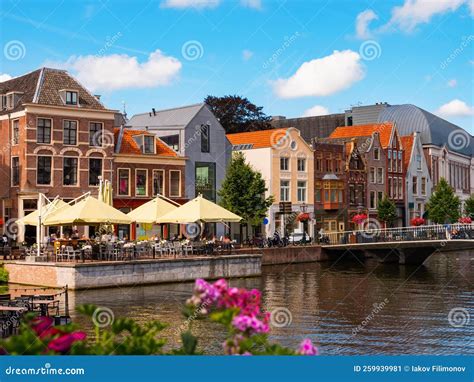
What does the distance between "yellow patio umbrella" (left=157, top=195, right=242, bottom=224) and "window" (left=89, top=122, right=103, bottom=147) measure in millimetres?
11011

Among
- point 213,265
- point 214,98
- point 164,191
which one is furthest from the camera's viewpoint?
point 214,98

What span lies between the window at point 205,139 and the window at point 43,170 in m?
13.6

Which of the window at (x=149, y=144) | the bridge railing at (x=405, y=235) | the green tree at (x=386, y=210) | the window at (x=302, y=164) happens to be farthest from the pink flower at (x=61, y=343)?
the green tree at (x=386, y=210)

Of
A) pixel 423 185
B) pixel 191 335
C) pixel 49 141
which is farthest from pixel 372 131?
pixel 191 335

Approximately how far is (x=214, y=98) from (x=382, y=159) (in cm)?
1767

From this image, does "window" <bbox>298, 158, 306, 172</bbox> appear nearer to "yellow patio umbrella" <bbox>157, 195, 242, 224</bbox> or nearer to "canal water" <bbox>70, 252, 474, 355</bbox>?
"canal water" <bbox>70, 252, 474, 355</bbox>

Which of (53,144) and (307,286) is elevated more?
(53,144)

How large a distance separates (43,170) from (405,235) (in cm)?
2454

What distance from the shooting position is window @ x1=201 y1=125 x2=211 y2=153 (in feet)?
177

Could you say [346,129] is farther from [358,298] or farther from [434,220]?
[358,298]

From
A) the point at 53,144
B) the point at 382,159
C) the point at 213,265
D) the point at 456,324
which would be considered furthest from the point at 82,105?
the point at 382,159

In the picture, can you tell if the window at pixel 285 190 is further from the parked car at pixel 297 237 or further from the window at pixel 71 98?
the window at pixel 71 98

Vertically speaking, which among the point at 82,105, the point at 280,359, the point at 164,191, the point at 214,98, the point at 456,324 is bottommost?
the point at 456,324

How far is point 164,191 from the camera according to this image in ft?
164
